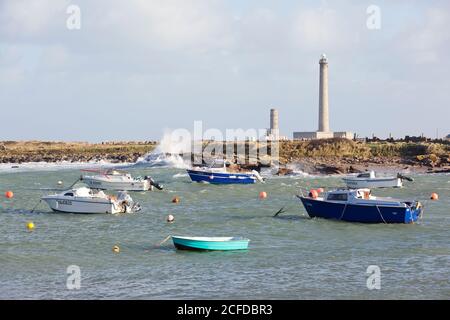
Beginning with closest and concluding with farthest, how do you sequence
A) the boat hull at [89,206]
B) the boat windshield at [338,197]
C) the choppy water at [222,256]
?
the choppy water at [222,256], the boat windshield at [338,197], the boat hull at [89,206]

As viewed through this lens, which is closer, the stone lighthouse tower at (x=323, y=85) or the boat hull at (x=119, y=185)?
the boat hull at (x=119, y=185)

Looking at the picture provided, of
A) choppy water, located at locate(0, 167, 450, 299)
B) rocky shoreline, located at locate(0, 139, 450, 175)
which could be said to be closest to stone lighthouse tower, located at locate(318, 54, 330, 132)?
rocky shoreline, located at locate(0, 139, 450, 175)

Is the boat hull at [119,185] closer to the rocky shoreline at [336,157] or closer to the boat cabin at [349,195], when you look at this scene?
the boat cabin at [349,195]

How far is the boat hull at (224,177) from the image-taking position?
63.8m

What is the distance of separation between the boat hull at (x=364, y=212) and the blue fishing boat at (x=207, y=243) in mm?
9988

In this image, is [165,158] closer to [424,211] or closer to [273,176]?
[273,176]

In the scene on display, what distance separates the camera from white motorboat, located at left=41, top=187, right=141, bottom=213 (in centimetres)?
4050

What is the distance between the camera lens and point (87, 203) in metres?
40.5

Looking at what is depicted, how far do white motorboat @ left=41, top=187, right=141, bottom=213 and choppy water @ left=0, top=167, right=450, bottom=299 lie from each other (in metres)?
0.63

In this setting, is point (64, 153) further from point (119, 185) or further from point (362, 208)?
point (362, 208)
